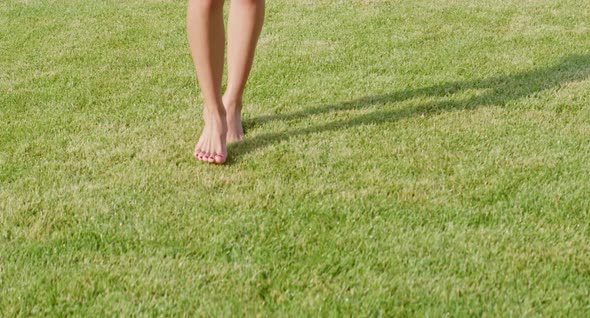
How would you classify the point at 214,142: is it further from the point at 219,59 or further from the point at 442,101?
the point at 442,101

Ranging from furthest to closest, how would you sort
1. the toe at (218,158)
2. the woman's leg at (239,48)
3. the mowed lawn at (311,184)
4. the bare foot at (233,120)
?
1. the bare foot at (233,120)
2. the woman's leg at (239,48)
3. the toe at (218,158)
4. the mowed lawn at (311,184)

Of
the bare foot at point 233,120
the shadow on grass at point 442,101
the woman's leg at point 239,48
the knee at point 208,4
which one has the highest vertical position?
the knee at point 208,4

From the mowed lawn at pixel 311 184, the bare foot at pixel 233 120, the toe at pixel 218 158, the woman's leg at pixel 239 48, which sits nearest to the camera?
the mowed lawn at pixel 311 184

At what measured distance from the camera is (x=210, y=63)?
118 inches

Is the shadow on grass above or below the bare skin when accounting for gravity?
below

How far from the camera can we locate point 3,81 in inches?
168

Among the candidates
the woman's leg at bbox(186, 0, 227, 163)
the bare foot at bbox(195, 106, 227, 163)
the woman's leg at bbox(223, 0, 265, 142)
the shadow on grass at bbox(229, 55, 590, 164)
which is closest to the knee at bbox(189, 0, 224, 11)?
the woman's leg at bbox(186, 0, 227, 163)

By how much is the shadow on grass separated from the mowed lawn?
0.02 meters

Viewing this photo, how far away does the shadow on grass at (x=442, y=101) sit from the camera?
326 centimetres

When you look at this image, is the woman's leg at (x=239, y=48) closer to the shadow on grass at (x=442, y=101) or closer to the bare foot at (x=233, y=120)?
the bare foot at (x=233, y=120)

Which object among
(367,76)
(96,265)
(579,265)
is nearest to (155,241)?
(96,265)

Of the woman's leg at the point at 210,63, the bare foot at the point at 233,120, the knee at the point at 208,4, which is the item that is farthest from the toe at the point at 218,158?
the knee at the point at 208,4

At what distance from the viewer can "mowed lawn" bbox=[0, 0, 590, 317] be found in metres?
2.03

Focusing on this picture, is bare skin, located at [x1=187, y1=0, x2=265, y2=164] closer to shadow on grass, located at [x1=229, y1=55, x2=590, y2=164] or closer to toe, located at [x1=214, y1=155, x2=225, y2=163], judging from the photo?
toe, located at [x1=214, y1=155, x2=225, y2=163]
